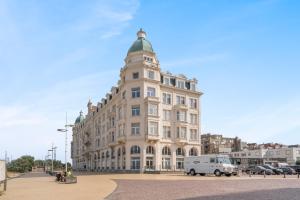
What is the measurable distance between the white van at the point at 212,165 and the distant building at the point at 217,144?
9092cm

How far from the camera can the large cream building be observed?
65.4 meters

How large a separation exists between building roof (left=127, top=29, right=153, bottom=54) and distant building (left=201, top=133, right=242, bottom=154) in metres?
77.1

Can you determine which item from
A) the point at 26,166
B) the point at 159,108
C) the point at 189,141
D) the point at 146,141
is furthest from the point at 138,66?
the point at 26,166

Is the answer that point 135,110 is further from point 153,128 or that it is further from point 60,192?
point 60,192

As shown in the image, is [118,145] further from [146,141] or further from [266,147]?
[266,147]

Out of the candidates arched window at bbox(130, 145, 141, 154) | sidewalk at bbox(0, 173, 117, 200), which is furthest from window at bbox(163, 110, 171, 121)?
sidewalk at bbox(0, 173, 117, 200)

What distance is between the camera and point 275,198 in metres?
17.7

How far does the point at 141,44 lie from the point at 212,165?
97.4ft

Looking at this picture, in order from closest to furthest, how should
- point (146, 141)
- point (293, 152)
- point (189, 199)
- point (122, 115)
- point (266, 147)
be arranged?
point (189, 199) < point (146, 141) < point (122, 115) < point (293, 152) < point (266, 147)

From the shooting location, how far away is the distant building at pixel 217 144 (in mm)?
138750

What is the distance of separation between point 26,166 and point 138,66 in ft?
342

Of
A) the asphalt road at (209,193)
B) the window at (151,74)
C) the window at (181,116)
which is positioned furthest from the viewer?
the window at (181,116)

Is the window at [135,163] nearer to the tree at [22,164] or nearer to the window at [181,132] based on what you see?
the window at [181,132]

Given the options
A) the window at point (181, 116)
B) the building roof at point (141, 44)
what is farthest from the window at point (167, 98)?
the building roof at point (141, 44)
